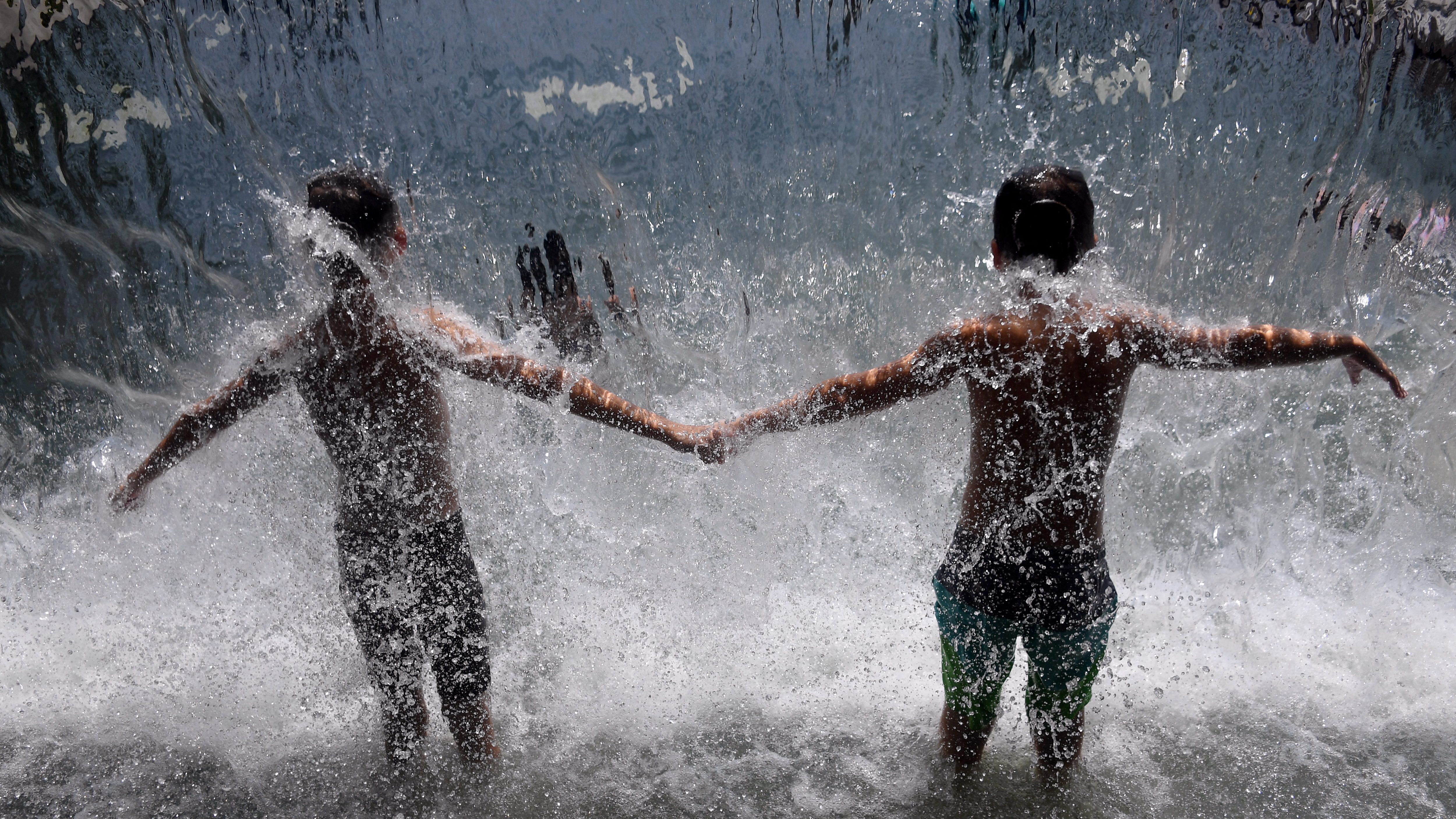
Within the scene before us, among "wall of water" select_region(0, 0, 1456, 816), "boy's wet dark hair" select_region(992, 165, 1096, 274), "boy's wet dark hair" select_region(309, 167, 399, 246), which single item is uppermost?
"boy's wet dark hair" select_region(309, 167, 399, 246)

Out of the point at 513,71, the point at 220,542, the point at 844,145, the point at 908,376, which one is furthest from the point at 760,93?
the point at 220,542

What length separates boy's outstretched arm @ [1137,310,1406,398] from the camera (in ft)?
5.90

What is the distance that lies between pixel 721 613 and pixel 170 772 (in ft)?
5.40

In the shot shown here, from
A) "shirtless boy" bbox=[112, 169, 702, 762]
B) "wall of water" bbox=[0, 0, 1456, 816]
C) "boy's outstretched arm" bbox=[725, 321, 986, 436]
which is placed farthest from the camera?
"wall of water" bbox=[0, 0, 1456, 816]

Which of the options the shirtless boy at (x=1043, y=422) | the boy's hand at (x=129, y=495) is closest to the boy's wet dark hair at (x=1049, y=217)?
the shirtless boy at (x=1043, y=422)

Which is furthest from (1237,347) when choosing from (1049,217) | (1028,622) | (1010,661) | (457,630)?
(457,630)

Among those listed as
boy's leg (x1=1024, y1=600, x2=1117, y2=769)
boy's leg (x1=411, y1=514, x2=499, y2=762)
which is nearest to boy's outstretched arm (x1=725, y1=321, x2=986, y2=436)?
boy's leg (x1=1024, y1=600, x2=1117, y2=769)

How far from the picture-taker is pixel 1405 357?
141 inches

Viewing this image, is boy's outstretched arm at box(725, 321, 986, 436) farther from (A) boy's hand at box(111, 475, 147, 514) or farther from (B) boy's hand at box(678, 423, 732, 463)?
(A) boy's hand at box(111, 475, 147, 514)

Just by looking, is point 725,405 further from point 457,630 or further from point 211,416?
point 211,416

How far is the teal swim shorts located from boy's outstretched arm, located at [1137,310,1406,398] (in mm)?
587

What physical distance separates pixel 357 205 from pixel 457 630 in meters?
1.08

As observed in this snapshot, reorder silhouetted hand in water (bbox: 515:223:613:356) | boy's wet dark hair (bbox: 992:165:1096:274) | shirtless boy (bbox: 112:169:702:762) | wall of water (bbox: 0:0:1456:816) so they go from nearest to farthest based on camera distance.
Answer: boy's wet dark hair (bbox: 992:165:1096:274) → shirtless boy (bbox: 112:169:702:762) → wall of water (bbox: 0:0:1456:816) → silhouetted hand in water (bbox: 515:223:613:356)

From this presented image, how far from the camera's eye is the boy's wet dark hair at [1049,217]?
5.67 feet
